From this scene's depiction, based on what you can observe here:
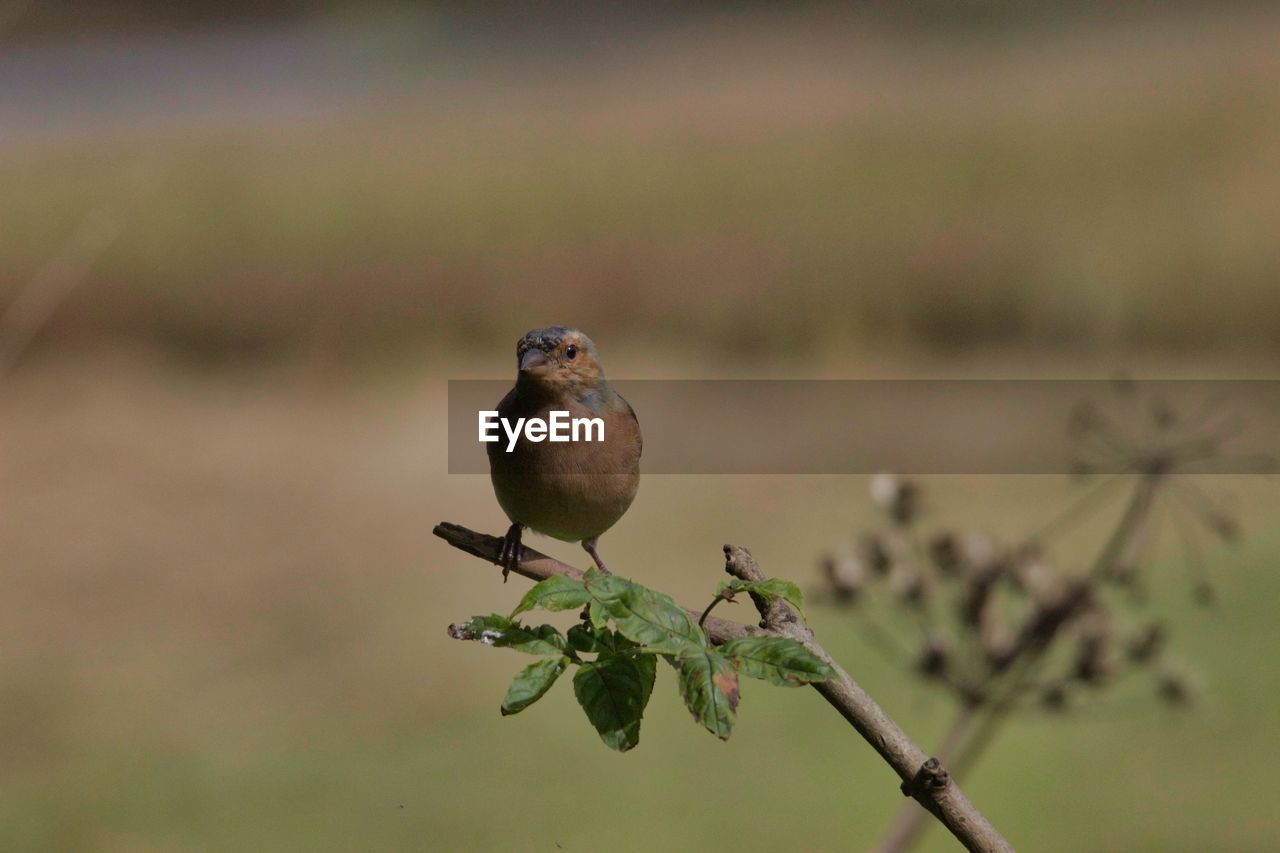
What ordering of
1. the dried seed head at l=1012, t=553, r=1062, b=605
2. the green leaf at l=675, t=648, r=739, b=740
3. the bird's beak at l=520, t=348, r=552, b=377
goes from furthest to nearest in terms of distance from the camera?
the dried seed head at l=1012, t=553, r=1062, b=605 → the bird's beak at l=520, t=348, r=552, b=377 → the green leaf at l=675, t=648, r=739, b=740

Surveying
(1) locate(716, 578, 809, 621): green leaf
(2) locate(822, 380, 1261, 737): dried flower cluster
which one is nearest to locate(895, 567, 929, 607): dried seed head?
(2) locate(822, 380, 1261, 737): dried flower cluster

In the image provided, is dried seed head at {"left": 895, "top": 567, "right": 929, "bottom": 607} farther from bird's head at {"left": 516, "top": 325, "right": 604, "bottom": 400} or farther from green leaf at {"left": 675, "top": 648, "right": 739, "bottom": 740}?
green leaf at {"left": 675, "top": 648, "right": 739, "bottom": 740}

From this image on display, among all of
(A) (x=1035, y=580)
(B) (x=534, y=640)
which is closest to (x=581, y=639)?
(B) (x=534, y=640)

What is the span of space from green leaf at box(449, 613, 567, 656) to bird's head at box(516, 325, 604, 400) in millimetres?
239

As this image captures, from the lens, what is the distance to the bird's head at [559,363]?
0.50 m

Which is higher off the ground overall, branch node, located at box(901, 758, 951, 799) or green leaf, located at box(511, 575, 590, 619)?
green leaf, located at box(511, 575, 590, 619)

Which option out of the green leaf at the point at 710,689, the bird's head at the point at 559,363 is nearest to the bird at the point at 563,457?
the bird's head at the point at 559,363

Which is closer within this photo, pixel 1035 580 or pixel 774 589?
pixel 774 589

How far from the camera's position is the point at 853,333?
196 cm

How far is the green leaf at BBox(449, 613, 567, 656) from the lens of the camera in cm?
24

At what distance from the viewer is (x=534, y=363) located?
1.60 feet

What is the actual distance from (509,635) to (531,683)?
0.01 meters

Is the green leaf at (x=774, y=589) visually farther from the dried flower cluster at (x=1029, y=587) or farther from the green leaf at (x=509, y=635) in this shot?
the dried flower cluster at (x=1029, y=587)

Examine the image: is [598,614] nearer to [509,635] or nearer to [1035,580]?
[509,635]
